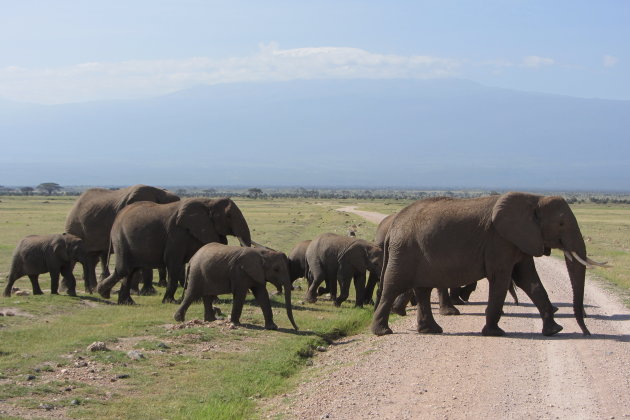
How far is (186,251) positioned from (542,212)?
10388 mm

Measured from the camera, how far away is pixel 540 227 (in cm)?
1759

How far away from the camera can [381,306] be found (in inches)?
725

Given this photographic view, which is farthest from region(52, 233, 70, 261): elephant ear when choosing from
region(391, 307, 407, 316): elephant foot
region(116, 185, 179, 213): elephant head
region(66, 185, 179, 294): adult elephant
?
region(391, 307, 407, 316): elephant foot

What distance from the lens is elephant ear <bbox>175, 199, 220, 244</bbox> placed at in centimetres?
2367

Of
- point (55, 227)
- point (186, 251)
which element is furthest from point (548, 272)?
point (55, 227)

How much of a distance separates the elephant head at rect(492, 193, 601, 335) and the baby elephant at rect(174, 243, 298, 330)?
15.8 ft

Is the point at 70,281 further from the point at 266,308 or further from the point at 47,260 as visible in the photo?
the point at 266,308

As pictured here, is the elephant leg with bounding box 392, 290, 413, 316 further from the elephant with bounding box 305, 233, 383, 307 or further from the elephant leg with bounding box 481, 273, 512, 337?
the elephant leg with bounding box 481, 273, 512, 337

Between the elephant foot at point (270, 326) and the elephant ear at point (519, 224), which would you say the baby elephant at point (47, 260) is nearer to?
the elephant foot at point (270, 326)

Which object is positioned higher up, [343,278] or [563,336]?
[343,278]

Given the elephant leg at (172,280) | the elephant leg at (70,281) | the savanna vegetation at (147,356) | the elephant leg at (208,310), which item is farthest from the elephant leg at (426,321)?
the elephant leg at (70,281)

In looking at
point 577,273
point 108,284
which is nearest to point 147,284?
point 108,284

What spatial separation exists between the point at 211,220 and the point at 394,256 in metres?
7.09

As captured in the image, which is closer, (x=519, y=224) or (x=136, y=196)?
(x=519, y=224)
